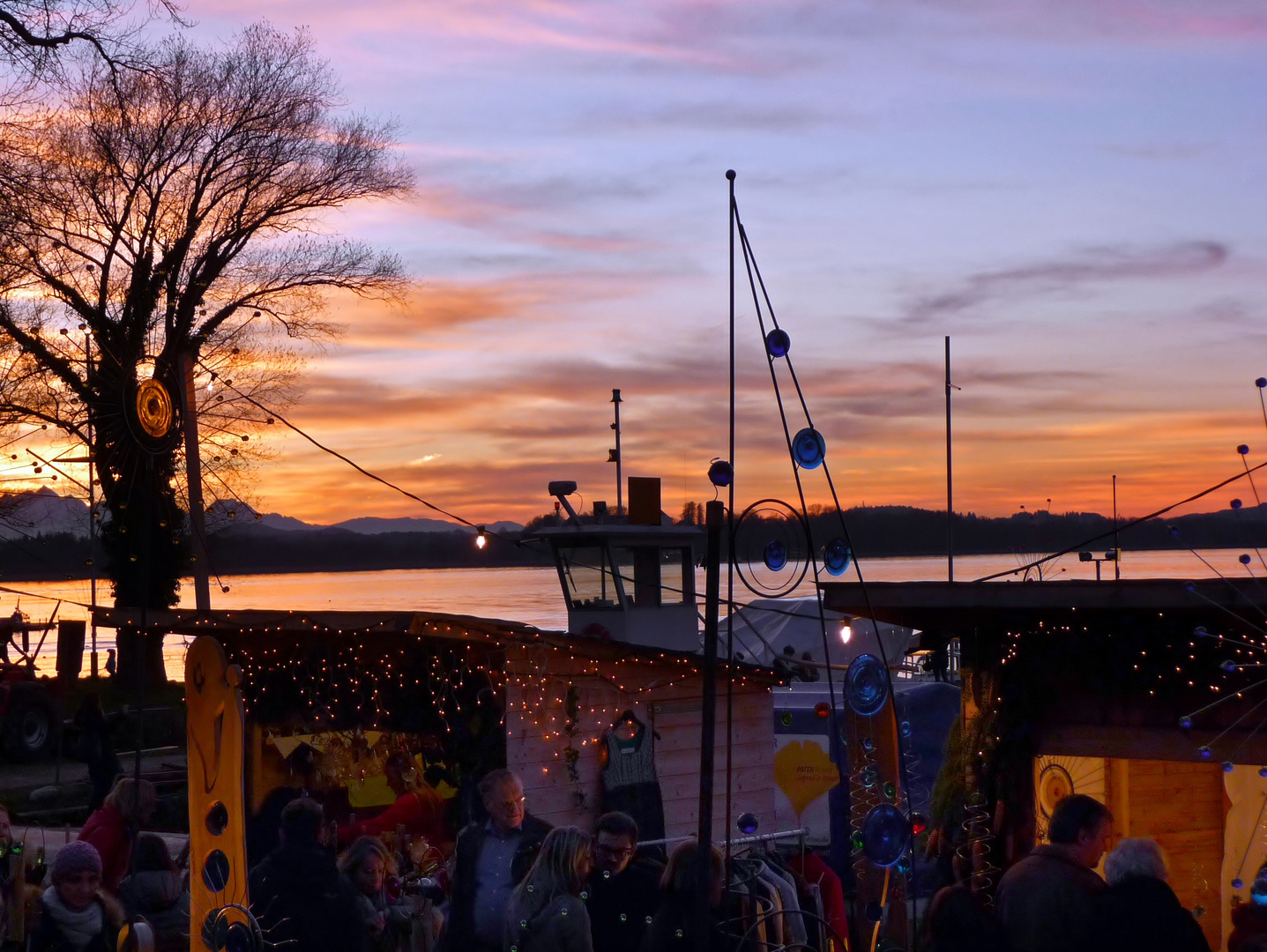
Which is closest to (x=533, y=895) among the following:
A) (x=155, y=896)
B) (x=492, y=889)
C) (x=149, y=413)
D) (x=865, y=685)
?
(x=492, y=889)

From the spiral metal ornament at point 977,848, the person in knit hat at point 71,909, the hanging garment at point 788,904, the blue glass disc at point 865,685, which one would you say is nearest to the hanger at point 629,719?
the hanging garment at point 788,904

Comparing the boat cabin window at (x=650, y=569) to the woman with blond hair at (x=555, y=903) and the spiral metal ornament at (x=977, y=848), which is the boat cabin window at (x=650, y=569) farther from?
the woman with blond hair at (x=555, y=903)

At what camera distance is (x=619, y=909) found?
8.36 metres

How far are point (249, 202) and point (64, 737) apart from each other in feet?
34.1

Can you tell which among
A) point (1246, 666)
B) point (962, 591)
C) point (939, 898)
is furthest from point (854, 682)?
point (1246, 666)

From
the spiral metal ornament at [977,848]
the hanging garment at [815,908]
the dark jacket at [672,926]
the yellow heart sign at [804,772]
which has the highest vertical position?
the spiral metal ornament at [977,848]

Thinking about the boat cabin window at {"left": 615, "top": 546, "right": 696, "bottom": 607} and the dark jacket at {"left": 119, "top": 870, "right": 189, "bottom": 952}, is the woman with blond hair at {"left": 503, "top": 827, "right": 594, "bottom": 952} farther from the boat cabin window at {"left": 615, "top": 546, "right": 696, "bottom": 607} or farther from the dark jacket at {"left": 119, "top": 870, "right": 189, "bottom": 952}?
the boat cabin window at {"left": 615, "top": 546, "right": 696, "bottom": 607}

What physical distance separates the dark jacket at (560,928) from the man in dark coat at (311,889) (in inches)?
52.3

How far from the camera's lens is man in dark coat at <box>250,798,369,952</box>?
837cm

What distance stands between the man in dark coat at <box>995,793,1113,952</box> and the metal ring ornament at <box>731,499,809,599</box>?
6.64ft

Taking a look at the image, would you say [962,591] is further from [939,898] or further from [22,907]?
[22,907]

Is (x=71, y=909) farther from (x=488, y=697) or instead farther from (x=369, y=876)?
(x=488, y=697)

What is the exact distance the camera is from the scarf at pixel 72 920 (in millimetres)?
7727

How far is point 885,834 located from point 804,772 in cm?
1167
